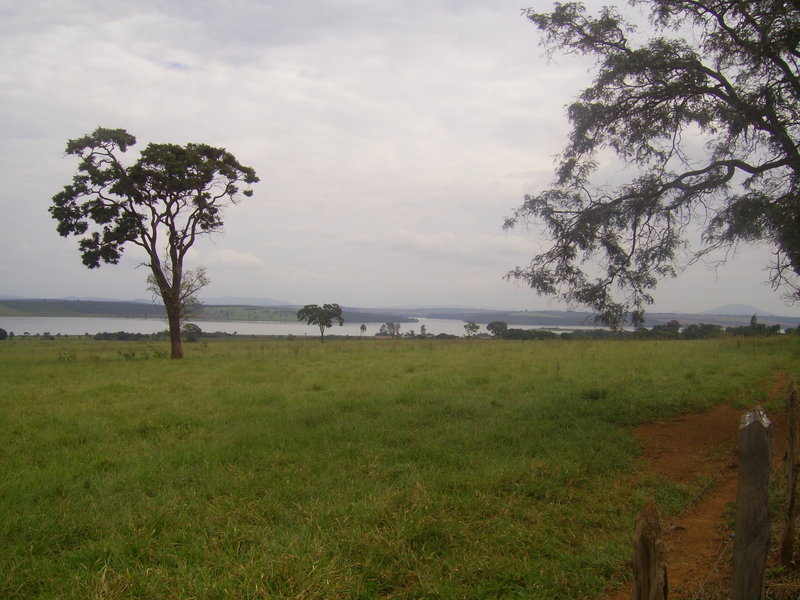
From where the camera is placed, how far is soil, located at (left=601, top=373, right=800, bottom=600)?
3.94 m

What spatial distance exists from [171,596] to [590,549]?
346 cm

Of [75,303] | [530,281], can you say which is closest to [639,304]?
[530,281]

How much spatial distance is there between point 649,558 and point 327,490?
4246 millimetres

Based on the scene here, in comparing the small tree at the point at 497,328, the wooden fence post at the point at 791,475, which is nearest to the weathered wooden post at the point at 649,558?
the wooden fence post at the point at 791,475

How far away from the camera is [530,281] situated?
31.0ft

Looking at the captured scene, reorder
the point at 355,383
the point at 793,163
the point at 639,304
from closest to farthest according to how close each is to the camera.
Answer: the point at 793,163, the point at 639,304, the point at 355,383

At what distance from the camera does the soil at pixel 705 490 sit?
Result: 394 centimetres

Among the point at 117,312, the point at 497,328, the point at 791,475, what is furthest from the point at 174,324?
the point at 117,312

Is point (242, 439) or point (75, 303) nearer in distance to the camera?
point (242, 439)

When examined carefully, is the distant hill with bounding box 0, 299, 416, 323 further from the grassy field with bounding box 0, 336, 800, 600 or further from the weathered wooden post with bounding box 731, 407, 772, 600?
the weathered wooden post with bounding box 731, 407, 772, 600

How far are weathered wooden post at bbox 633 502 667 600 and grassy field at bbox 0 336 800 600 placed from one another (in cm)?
189

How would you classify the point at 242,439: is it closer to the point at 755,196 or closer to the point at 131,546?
the point at 131,546

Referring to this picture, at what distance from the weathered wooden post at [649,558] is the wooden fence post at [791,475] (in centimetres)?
226

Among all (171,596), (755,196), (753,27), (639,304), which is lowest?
(171,596)
